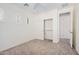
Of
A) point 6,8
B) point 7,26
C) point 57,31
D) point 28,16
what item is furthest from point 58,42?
point 6,8

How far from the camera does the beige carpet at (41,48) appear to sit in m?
1.70

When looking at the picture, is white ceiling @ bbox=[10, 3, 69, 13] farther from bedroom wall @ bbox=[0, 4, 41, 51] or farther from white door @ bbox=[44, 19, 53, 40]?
white door @ bbox=[44, 19, 53, 40]

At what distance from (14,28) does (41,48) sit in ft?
1.86

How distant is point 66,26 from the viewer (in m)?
1.71

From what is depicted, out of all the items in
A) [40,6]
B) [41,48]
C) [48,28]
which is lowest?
[41,48]

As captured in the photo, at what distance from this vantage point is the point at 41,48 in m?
1.71

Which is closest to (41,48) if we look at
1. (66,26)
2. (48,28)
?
(48,28)

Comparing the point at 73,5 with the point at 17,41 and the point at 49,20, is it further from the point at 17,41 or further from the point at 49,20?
the point at 17,41

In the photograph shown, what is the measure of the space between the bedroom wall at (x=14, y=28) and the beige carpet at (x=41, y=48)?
8 centimetres

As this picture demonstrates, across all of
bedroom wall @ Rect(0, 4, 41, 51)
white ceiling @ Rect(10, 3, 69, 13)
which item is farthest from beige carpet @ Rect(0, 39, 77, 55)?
white ceiling @ Rect(10, 3, 69, 13)

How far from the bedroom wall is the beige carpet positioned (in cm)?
8

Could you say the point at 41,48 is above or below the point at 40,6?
below

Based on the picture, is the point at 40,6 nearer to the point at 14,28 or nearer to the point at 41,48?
the point at 14,28

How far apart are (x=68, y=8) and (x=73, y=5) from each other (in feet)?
0.32
